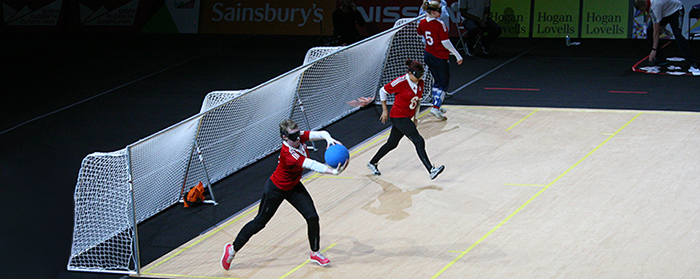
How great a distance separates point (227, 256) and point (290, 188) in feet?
3.51

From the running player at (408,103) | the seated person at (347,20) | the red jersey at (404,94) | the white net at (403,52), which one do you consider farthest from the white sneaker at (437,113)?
the seated person at (347,20)

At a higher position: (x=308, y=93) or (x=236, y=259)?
(x=308, y=93)

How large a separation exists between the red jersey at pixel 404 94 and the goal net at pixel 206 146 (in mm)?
1886

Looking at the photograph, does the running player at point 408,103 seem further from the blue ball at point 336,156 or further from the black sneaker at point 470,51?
the black sneaker at point 470,51

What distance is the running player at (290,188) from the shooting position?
741 cm

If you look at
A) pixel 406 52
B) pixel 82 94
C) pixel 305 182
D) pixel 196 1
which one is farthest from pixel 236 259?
pixel 196 1

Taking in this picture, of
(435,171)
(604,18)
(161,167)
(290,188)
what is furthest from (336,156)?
(604,18)

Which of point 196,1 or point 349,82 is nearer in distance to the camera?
point 349,82

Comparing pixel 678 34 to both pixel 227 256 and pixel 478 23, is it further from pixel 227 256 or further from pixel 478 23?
pixel 227 256

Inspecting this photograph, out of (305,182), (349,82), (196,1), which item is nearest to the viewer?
(305,182)

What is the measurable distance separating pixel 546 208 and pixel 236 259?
3.81 metres

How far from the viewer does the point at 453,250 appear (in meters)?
8.16

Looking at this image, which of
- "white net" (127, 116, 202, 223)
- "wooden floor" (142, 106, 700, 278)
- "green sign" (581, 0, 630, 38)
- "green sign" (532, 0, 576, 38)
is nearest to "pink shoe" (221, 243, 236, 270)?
"wooden floor" (142, 106, 700, 278)

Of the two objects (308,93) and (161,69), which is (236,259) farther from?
(161,69)
